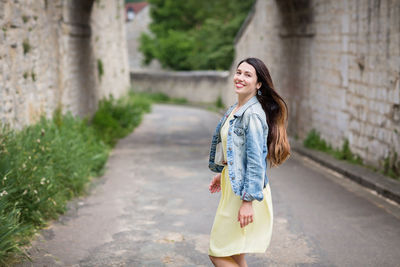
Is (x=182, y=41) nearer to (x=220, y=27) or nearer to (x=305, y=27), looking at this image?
(x=220, y=27)

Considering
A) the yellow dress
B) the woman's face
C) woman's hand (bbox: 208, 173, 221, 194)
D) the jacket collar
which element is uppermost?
the woman's face

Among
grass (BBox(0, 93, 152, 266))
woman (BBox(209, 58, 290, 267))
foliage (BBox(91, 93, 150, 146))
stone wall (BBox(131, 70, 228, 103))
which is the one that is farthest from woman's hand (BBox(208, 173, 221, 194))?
stone wall (BBox(131, 70, 228, 103))

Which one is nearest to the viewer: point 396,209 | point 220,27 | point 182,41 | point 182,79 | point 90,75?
point 396,209

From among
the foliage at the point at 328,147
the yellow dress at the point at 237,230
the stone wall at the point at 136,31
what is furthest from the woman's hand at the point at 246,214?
the stone wall at the point at 136,31

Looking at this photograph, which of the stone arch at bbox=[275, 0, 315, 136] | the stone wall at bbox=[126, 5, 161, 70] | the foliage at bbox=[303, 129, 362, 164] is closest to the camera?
the foliage at bbox=[303, 129, 362, 164]

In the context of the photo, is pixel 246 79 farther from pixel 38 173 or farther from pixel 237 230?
pixel 38 173

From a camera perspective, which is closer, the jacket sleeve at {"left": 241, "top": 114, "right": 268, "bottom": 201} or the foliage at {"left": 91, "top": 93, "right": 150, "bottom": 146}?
the jacket sleeve at {"left": 241, "top": 114, "right": 268, "bottom": 201}

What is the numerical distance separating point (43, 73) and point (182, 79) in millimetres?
19415

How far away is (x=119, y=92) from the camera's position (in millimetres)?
17656

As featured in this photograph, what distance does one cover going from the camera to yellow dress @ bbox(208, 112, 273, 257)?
335 cm

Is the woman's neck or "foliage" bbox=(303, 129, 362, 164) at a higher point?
the woman's neck

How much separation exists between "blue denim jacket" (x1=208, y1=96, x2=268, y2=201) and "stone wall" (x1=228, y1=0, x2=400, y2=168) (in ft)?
15.2

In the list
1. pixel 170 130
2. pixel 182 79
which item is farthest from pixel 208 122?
pixel 182 79

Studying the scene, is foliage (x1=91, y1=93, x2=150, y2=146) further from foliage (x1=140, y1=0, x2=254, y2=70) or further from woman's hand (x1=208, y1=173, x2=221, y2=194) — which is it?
foliage (x1=140, y1=0, x2=254, y2=70)
